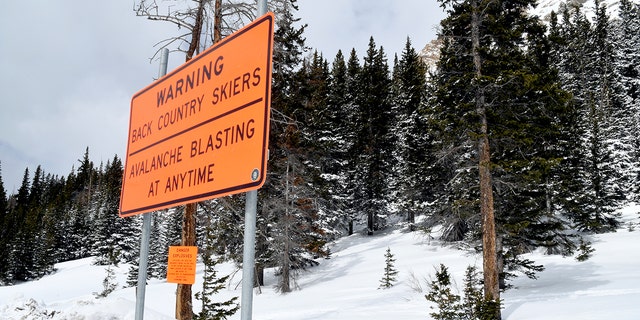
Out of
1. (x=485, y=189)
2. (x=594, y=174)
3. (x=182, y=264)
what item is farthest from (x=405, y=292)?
(x=594, y=174)

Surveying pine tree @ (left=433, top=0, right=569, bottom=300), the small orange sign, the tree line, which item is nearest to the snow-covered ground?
the tree line

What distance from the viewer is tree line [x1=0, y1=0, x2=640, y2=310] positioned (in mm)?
12617

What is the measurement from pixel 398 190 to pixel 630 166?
18.3 meters

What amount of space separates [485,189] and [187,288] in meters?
9.22

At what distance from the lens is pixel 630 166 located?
101 feet

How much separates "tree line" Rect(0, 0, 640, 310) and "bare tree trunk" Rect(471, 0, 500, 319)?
77mm

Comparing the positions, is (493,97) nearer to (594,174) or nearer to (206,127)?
(206,127)

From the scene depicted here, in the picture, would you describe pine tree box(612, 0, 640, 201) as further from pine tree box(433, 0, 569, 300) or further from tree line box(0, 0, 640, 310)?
pine tree box(433, 0, 569, 300)

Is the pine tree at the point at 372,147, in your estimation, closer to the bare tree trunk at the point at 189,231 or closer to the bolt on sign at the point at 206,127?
the bare tree trunk at the point at 189,231

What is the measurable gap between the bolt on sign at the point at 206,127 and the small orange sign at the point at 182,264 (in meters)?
0.42

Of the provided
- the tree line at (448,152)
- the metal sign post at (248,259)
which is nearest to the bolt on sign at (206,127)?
the metal sign post at (248,259)

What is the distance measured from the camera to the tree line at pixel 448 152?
41.4ft

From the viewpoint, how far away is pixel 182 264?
3.06 meters

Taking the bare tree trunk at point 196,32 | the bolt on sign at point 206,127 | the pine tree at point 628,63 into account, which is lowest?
the bolt on sign at point 206,127
